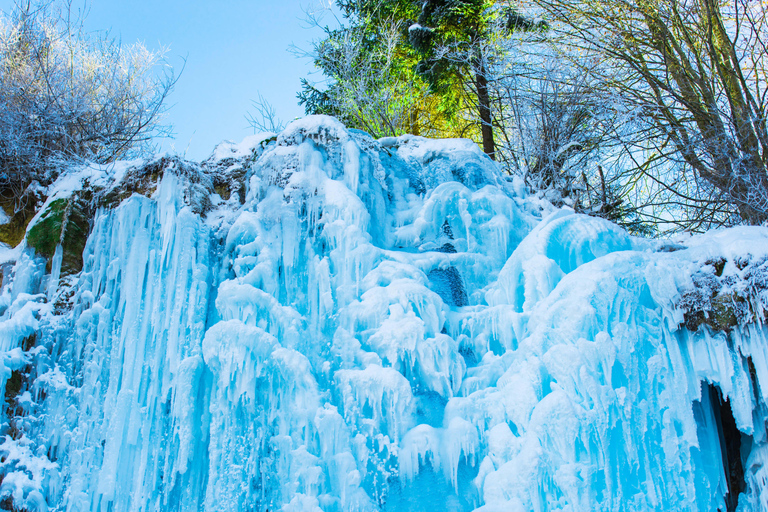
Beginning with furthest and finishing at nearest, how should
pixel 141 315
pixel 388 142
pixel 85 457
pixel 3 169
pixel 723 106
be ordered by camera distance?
pixel 723 106, pixel 388 142, pixel 3 169, pixel 141 315, pixel 85 457

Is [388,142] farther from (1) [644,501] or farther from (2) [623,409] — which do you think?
(1) [644,501]

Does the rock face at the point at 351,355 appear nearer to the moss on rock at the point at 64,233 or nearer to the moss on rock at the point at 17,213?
the moss on rock at the point at 64,233

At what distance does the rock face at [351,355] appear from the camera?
4.04 metres

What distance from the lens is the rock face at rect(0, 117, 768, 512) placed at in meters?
4.04

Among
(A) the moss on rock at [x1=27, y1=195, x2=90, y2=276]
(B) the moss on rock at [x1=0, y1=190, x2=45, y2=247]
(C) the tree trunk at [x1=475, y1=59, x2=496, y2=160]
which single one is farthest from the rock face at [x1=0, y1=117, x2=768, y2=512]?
(C) the tree trunk at [x1=475, y1=59, x2=496, y2=160]

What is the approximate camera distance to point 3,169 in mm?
6469

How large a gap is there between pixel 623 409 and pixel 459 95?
28.8 feet

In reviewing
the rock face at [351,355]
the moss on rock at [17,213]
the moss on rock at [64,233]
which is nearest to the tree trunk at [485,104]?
the rock face at [351,355]

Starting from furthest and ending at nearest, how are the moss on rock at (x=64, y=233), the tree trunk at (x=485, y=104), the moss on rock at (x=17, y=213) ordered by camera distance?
the tree trunk at (x=485, y=104)
the moss on rock at (x=17, y=213)
the moss on rock at (x=64, y=233)

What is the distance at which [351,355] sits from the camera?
4754mm

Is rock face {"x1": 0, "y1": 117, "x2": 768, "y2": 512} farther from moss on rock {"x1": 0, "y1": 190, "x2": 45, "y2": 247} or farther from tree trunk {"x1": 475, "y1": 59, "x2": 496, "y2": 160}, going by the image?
tree trunk {"x1": 475, "y1": 59, "x2": 496, "y2": 160}

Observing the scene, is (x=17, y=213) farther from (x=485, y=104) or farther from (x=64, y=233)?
(x=485, y=104)

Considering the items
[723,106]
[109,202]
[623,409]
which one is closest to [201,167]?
[109,202]

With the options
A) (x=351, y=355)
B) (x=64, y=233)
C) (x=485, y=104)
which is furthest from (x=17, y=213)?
(x=485, y=104)
